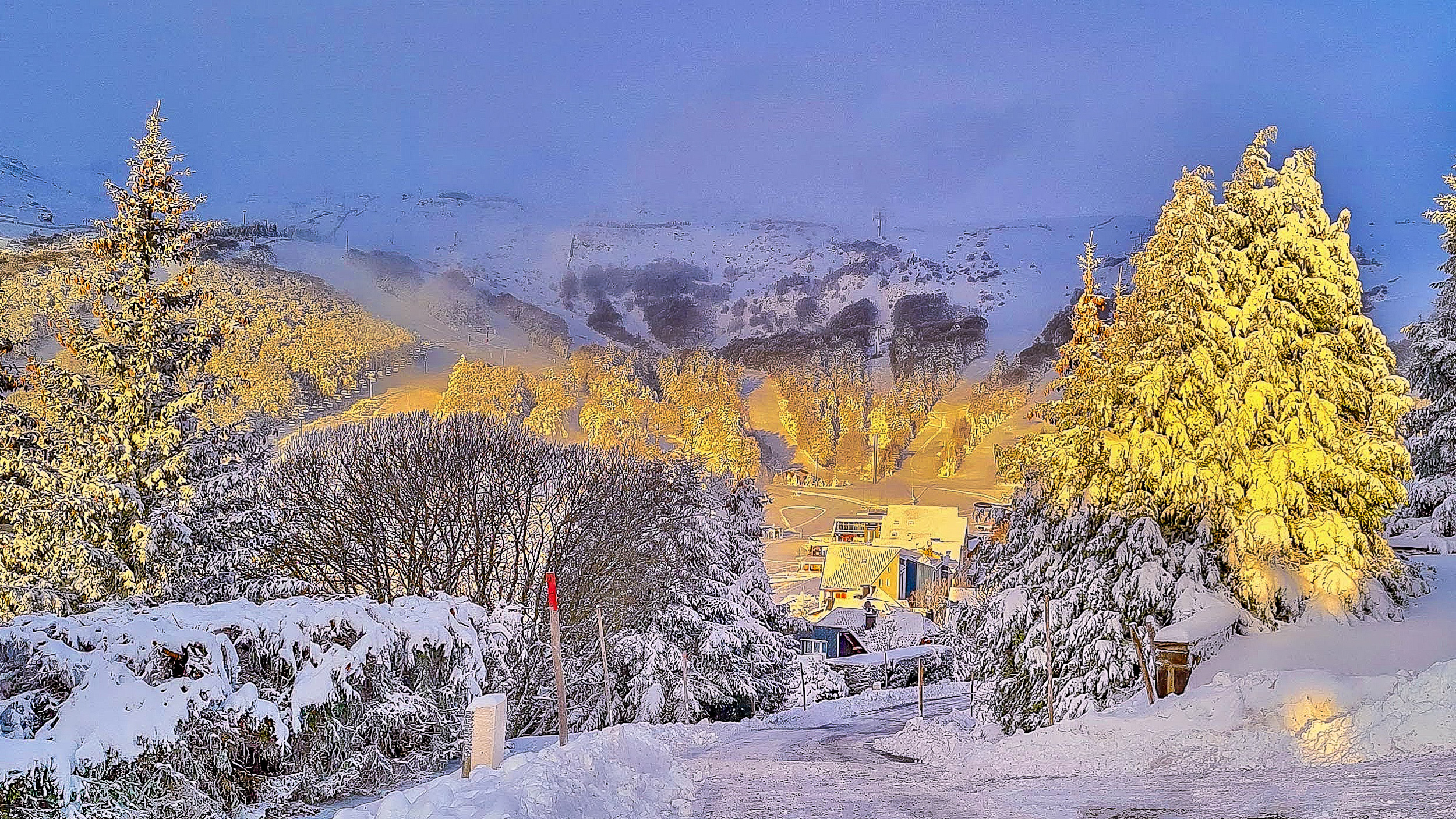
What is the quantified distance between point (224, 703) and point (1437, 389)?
68.8 feet

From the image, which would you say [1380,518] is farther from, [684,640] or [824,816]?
[684,640]

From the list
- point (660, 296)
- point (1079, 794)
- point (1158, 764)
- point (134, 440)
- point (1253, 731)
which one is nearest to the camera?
point (1079, 794)

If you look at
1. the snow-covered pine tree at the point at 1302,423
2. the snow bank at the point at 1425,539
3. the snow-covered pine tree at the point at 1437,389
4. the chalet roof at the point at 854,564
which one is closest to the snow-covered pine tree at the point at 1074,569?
the snow-covered pine tree at the point at 1302,423

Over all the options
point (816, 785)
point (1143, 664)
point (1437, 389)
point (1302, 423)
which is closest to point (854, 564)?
point (1437, 389)

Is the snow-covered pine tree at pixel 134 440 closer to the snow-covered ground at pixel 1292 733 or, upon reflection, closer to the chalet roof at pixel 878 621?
the snow-covered ground at pixel 1292 733

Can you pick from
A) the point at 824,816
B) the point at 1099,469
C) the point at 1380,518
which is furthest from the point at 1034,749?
the point at 1380,518

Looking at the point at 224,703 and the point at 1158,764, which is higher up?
the point at 224,703

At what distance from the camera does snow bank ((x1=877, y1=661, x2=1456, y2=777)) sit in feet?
26.7

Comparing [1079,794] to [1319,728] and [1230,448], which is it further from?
[1230,448]

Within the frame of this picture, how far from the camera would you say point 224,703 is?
8.60 metres

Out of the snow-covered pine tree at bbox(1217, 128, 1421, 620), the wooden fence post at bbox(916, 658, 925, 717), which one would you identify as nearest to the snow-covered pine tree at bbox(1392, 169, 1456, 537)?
the snow-covered pine tree at bbox(1217, 128, 1421, 620)

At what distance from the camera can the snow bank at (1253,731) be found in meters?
8.15

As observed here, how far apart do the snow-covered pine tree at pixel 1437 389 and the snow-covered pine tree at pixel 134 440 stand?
71.0 ft

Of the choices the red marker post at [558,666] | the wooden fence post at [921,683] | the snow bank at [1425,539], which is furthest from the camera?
the wooden fence post at [921,683]
